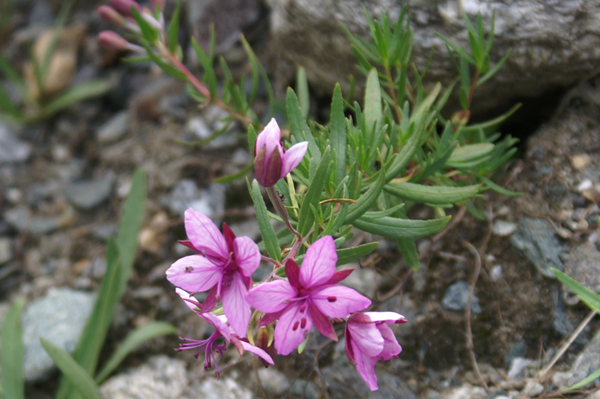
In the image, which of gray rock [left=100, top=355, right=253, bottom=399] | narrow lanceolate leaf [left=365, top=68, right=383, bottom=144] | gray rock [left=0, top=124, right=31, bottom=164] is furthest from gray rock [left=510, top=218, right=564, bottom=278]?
gray rock [left=0, top=124, right=31, bottom=164]

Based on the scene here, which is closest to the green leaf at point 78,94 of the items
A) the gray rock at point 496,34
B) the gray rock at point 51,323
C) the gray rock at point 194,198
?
the gray rock at point 194,198

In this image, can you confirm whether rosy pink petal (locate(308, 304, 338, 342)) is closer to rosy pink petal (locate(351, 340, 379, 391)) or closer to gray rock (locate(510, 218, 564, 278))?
rosy pink petal (locate(351, 340, 379, 391))

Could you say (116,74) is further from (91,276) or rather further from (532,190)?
(532,190)

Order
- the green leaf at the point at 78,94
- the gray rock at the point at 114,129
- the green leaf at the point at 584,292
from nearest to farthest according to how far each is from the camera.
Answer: the green leaf at the point at 584,292, the gray rock at the point at 114,129, the green leaf at the point at 78,94

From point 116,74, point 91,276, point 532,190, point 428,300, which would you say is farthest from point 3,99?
point 532,190

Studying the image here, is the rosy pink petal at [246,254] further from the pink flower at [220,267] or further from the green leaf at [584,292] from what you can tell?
the green leaf at [584,292]

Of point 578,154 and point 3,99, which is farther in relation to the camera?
point 3,99

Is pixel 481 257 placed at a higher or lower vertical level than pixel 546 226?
lower
